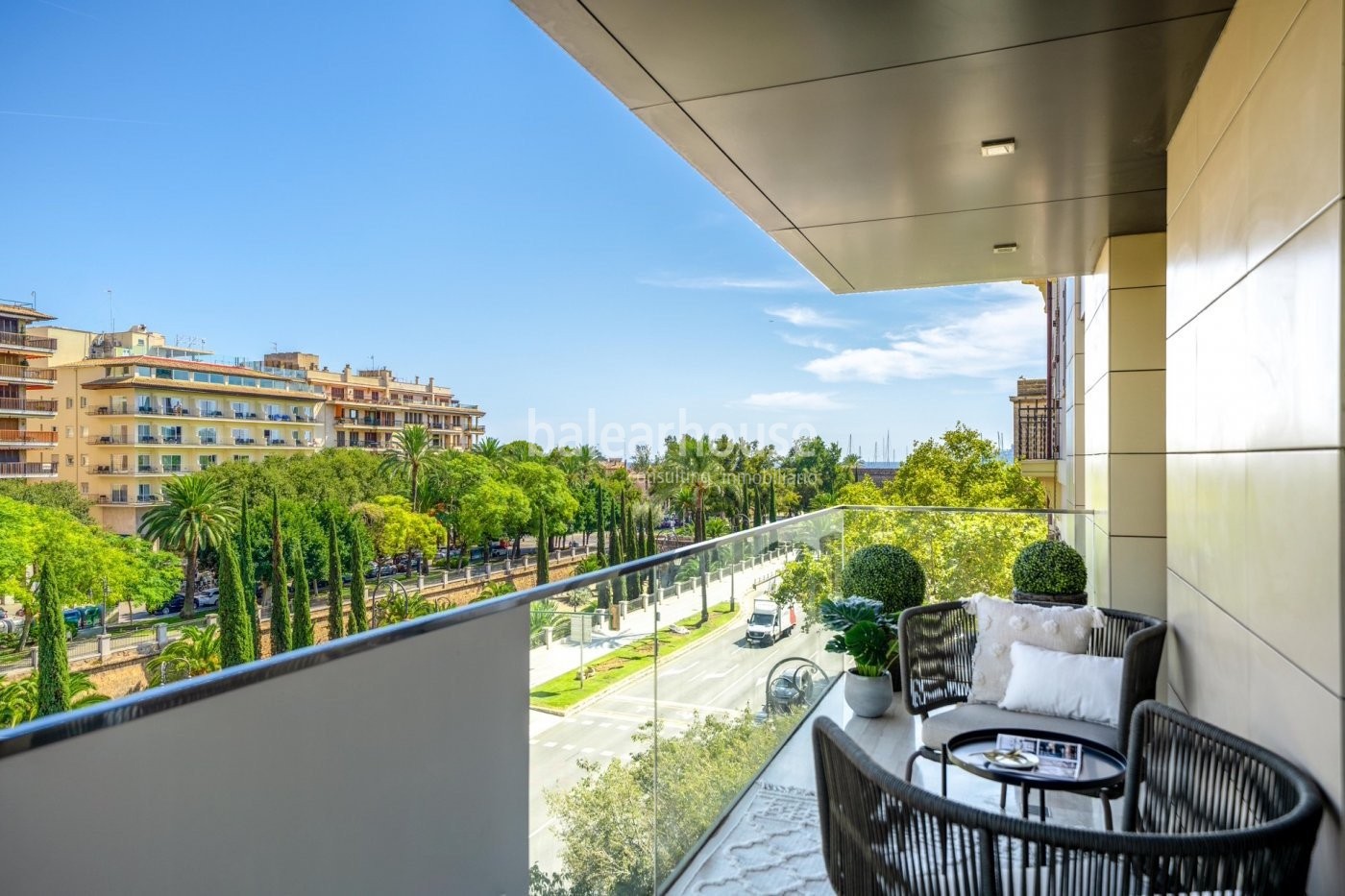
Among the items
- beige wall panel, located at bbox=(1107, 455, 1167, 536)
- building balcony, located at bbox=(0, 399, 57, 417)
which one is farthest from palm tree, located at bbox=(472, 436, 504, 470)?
beige wall panel, located at bbox=(1107, 455, 1167, 536)

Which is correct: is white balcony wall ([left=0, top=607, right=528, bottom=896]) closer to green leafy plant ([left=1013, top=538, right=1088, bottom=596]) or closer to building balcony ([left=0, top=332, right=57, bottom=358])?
green leafy plant ([left=1013, top=538, right=1088, bottom=596])

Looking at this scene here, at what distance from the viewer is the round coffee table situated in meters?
2.68

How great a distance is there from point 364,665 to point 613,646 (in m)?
1.03

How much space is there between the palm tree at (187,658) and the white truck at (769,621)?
119ft

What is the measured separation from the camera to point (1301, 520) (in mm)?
1623

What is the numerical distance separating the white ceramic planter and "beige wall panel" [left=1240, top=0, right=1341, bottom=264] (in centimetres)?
354

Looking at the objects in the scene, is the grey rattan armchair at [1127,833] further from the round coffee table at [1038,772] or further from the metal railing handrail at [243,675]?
the metal railing handrail at [243,675]

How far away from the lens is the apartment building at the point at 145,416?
49094 mm

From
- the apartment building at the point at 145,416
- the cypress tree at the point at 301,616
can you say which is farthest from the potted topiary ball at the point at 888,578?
the apartment building at the point at 145,416

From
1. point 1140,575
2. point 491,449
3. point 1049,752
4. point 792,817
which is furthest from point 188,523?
point 1049,752

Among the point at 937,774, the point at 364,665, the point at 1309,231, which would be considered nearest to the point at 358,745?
the point at 364,665

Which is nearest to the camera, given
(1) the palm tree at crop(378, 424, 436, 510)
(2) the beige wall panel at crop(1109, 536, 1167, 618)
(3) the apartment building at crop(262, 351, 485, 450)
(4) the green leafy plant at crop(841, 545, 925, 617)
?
(2) the beige wall panel at crop(1109, 536, 1167, 618)

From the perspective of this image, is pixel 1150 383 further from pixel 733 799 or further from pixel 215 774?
pixel 215 774

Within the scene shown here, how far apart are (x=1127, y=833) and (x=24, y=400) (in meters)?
58.3
